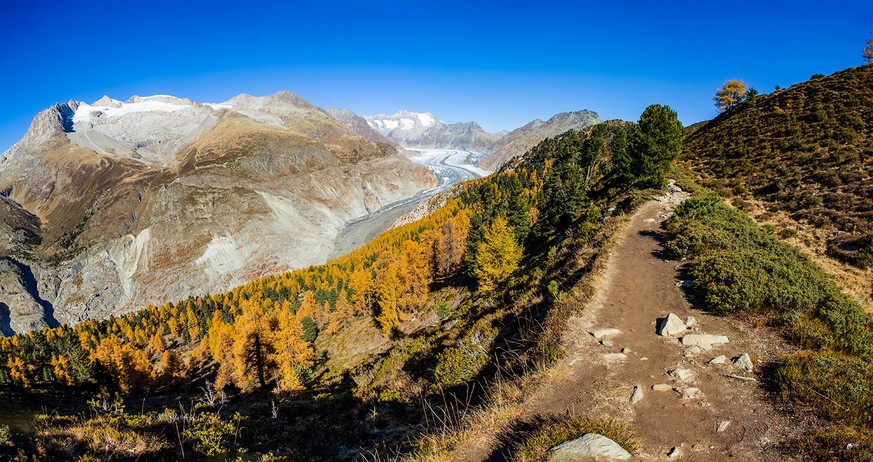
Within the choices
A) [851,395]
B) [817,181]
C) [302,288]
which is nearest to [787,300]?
[851,395]

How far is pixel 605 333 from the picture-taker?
1425 cm

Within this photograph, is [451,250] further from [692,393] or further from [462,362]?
[692,393]

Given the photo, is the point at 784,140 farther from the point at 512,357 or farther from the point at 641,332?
the point at 512,357

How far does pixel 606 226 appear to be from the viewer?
30062 mm

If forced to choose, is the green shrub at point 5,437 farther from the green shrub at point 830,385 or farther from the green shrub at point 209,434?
the green shrub at point 830,385

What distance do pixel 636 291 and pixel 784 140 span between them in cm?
4623

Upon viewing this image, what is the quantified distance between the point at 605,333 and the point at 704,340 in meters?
3.34

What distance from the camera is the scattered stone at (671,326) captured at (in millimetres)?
14062

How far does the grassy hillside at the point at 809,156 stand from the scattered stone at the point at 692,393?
21.8 m

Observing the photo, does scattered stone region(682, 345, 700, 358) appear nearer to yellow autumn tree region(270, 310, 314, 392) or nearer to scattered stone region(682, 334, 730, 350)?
scattered stone region(682, 334, 730, 350)

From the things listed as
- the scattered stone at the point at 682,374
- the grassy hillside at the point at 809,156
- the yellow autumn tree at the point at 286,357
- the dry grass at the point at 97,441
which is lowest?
the yellow autumn tree at the point at 286,357

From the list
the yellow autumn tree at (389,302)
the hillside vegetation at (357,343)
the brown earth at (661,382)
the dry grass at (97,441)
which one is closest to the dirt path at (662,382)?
the brown earth at (661,382)

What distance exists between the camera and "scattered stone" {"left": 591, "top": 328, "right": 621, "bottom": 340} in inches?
555

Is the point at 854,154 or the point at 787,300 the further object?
the point at 854,154
